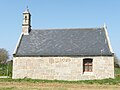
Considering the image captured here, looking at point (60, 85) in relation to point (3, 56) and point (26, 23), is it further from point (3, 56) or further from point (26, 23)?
point (3, 56)

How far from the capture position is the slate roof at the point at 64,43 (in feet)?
87.6

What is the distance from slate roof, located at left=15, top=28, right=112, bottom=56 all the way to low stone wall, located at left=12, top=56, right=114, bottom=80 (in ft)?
2.17

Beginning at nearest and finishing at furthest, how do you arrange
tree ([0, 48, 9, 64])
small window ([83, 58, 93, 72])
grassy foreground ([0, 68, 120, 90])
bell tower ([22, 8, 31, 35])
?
grassy foreground ([0, 68, 120, 90]) → small window ([83, 58, 93, 72]) → bell tower ([22, 8, 31, 35]) → tree ([0, 48, 9, 64])

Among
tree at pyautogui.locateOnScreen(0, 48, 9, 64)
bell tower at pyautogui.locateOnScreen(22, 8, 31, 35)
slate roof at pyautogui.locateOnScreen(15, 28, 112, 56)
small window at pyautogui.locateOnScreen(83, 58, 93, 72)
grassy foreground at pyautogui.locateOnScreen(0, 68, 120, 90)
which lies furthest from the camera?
tree at pyautogui.locateOnScreen(0, 48, 9, 64)

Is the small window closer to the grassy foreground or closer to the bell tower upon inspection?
the grassy foreground

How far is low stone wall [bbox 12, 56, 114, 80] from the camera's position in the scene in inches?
1008

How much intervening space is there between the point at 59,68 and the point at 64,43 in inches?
134

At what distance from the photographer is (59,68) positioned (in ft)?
86.7

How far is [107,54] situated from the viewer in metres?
25.6

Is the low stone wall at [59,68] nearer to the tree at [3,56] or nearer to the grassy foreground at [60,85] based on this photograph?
the grassy foreground at [60,85]

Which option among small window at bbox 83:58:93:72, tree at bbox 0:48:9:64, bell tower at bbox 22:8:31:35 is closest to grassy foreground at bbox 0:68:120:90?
small window at bbox 83:58:93:72

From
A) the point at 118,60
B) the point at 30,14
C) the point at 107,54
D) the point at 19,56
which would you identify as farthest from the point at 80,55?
the point at 118,60

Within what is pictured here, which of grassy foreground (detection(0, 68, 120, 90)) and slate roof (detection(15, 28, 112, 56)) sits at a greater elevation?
slate roof (detection(15, 28, 112, 56))

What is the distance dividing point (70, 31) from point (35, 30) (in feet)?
15.0
